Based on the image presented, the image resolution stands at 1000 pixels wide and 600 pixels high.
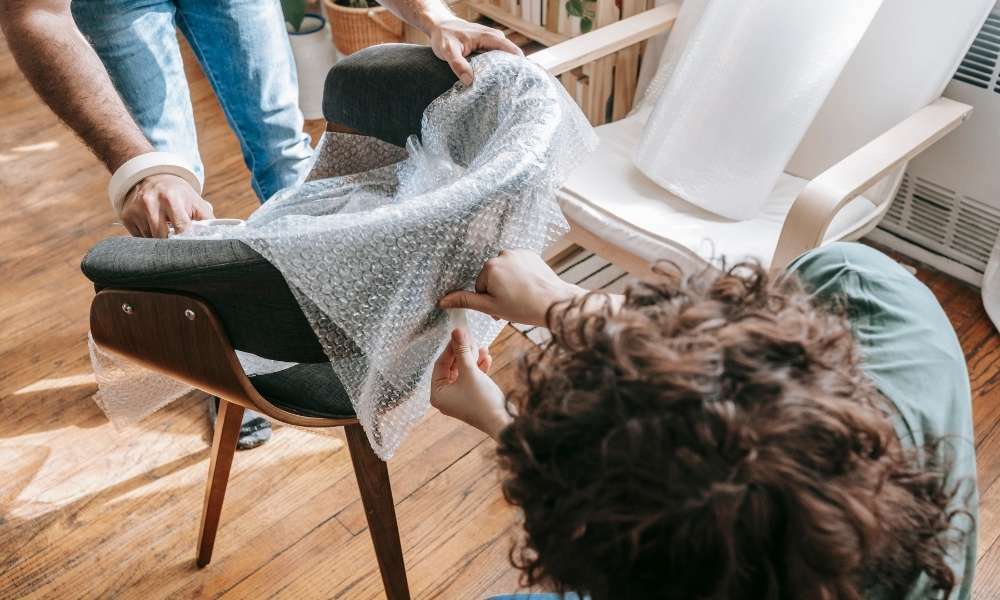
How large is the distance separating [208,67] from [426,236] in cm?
88

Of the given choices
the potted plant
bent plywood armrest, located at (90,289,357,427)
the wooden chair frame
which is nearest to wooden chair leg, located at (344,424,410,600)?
the wooden chair frame

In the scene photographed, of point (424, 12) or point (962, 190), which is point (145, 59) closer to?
point (424, 12)

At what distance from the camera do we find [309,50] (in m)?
2.44

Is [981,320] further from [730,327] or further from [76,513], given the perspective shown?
[76,513]

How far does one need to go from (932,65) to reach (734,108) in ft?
1.24

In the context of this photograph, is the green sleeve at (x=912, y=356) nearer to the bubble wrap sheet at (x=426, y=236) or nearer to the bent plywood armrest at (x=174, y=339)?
the bubble wrap sheet at (x=426, y=236)

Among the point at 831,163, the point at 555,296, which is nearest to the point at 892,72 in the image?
the point at 831,163

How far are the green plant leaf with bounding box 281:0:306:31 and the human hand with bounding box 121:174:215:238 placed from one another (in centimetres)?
155

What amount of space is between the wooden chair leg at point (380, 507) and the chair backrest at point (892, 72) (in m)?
1.17

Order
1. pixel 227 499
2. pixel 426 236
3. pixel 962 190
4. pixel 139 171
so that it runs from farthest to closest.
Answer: pixel 962 190 → pixel 227 499 → pixel 139 171 → pixel 426 236

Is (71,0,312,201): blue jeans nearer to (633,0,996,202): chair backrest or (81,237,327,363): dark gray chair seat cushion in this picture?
(81,237,327,363): dark gray chair seat cushion

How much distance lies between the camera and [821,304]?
67cm

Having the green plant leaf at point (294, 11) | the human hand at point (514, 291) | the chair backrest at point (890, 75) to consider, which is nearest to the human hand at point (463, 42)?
the human hand at point (514, 291)

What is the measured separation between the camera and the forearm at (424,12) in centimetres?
114
